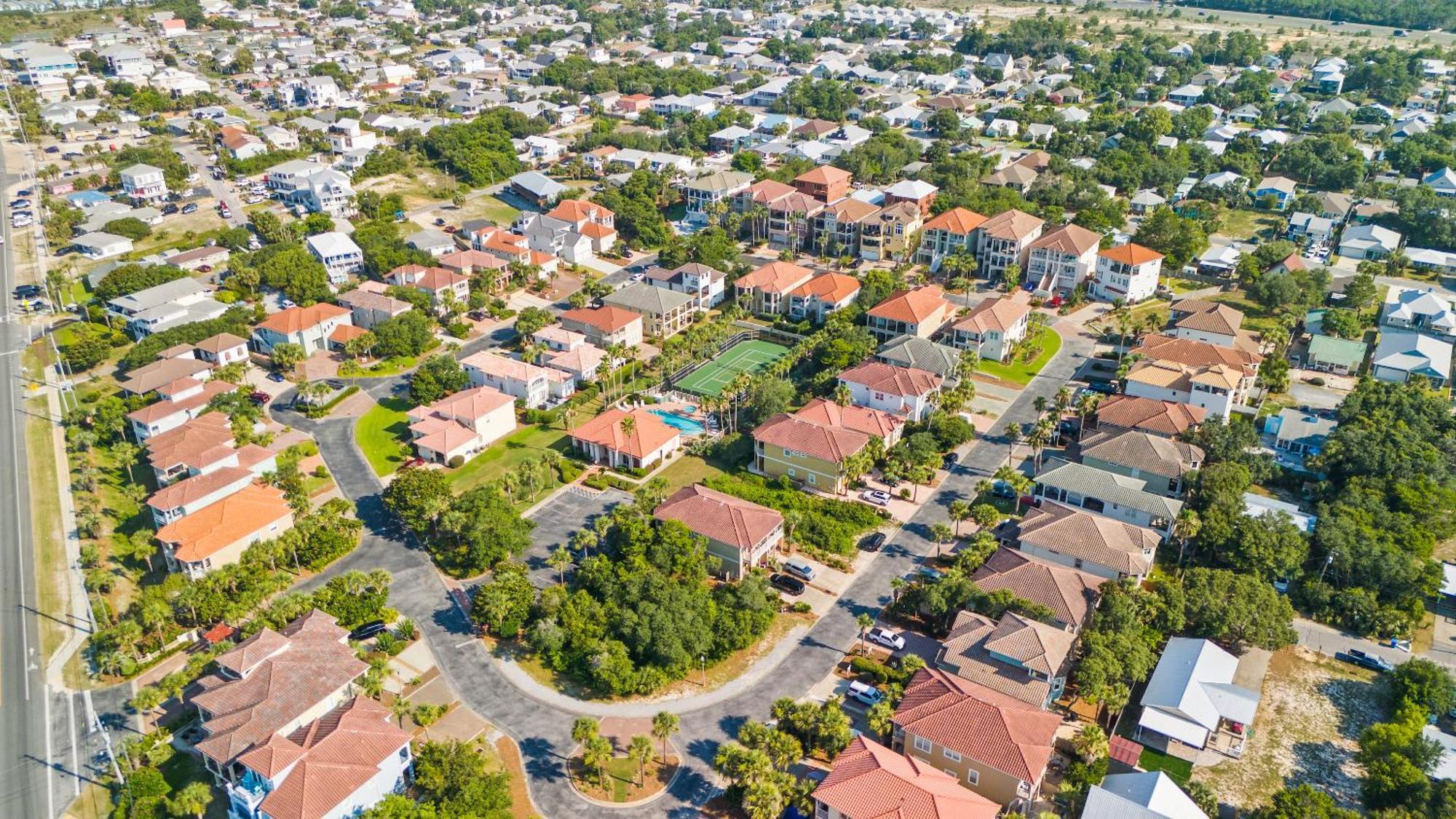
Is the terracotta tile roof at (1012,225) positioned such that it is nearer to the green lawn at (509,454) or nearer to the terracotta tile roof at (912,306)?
the terracotta tile roof at (912,306)

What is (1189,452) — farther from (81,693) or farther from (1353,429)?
(81,693)

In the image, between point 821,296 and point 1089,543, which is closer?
point 1089,543

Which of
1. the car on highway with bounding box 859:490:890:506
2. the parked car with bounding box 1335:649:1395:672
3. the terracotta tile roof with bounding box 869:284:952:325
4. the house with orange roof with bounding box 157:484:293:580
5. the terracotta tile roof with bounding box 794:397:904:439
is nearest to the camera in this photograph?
the parked car with bounding box 1335:649:1395:672

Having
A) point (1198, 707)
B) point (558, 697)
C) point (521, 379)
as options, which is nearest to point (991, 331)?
point (521, 379)

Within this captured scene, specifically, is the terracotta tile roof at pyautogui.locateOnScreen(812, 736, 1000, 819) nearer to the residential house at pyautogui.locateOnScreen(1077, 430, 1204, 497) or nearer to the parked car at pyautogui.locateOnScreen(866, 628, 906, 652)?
the parked car at pyautogui.locateOnScreen(866, 628, 906, 652)

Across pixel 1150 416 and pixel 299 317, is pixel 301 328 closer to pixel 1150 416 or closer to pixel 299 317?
pixel 299 317

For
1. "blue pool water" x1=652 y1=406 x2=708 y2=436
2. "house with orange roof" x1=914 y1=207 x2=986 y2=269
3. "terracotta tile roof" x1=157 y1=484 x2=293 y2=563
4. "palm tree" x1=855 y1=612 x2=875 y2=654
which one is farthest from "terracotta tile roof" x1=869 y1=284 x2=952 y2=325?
"terracotta tile roof" x1=157 y1=484 x2=293 y2=563
